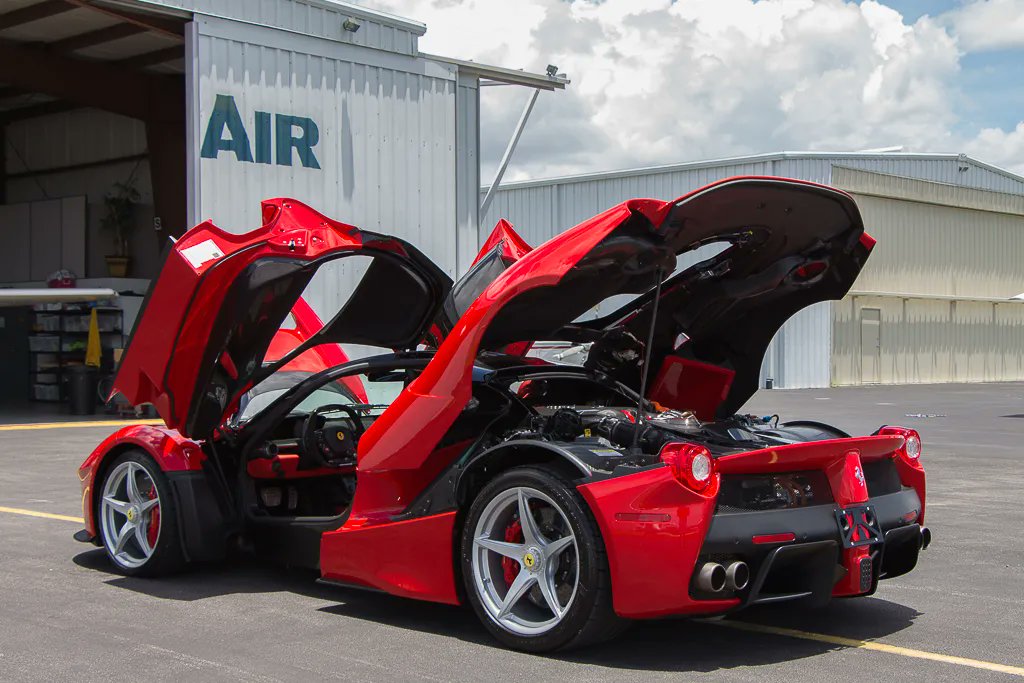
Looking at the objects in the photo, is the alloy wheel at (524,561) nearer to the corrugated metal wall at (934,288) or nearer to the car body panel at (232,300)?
the car body panel at (232,300)

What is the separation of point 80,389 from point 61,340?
4391mm

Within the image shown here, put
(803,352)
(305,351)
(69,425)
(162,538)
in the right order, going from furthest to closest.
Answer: (803,352)
(69,425)
(305,351)
(162,538)

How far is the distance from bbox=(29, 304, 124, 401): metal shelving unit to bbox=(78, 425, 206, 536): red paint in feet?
64.3

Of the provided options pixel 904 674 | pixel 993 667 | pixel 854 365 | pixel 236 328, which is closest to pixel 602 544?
pixel 904 674

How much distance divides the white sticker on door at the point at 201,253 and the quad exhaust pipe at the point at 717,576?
2.87m

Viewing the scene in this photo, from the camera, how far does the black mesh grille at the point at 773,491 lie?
15.4 feet

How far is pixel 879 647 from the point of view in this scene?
16.3ft

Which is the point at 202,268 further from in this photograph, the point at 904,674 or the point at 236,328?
the point at 904,674

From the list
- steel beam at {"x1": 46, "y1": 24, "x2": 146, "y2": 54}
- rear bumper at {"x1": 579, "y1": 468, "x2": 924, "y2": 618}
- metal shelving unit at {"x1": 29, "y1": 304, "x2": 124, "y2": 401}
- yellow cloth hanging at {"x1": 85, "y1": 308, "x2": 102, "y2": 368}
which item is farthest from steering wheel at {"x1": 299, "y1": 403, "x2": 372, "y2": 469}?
metal shelving unit at {"x1": 29, "y1": 304, "x2": 124, "y2": 401}

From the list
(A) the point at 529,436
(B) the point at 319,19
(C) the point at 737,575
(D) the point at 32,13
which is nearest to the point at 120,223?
(D) the point at 32,13

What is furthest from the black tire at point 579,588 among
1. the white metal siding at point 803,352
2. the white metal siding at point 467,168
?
the white metal siding at point 803,352

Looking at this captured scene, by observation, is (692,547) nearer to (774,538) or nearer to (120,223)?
(774,538)

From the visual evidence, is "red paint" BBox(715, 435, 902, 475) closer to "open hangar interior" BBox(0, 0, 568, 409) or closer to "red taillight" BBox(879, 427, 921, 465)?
"red taillight" BBox(879, 427, 921, 465)

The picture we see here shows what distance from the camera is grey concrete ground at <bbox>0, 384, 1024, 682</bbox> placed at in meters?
4.64
